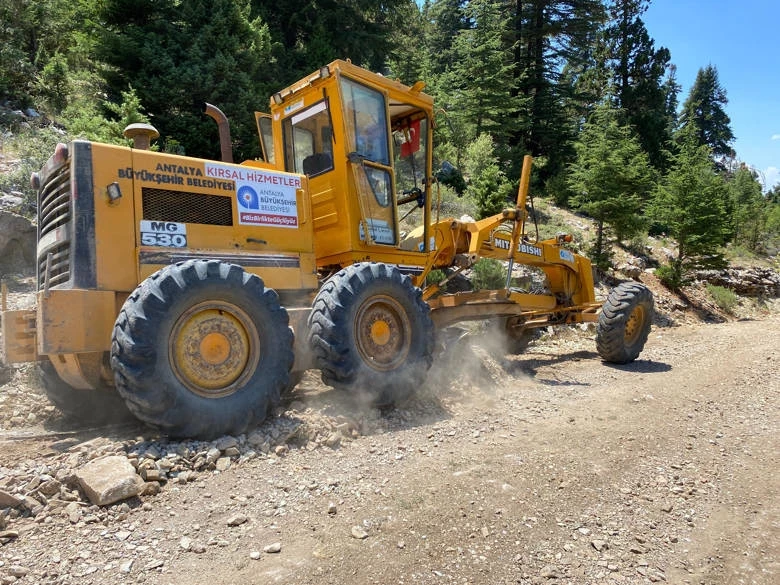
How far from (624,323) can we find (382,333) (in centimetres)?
466

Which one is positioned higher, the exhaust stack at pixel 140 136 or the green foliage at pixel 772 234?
the green foliage at pixel 772 234

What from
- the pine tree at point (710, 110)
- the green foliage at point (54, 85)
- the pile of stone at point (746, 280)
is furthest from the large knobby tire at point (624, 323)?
the pine tree at point (710, 110)

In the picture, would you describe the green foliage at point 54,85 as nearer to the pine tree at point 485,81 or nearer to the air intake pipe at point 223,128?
the air intake pipe at point 223,128

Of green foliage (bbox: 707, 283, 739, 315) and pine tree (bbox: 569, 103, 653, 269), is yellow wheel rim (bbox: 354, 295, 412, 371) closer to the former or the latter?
pine tree (bbox: 569, 103, 653, 269)

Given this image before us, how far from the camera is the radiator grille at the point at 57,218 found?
168 inches

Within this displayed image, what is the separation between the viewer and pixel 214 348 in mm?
4266

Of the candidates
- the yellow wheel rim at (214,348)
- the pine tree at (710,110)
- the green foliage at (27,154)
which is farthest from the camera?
the pine tree at (710,110)

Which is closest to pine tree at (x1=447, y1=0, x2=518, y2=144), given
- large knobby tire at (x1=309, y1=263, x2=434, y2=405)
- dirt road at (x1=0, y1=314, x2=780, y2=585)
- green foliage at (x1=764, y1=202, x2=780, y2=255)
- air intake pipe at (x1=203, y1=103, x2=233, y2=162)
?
green foliage at (x1=764, y1=202, x2=780, y2=255)

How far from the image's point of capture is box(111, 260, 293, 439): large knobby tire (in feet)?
12.4

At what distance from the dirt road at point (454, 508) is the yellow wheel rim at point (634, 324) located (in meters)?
2.88

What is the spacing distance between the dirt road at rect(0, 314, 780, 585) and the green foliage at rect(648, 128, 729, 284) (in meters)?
14.2

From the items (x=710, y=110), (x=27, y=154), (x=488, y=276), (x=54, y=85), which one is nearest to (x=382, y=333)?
(x=488, y=276)

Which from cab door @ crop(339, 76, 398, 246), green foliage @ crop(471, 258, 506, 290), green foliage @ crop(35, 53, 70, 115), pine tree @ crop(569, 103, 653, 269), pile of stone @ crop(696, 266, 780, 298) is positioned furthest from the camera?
pile of stone @ crop(696, 266, 780, 298)

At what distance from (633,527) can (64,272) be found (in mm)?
4477
